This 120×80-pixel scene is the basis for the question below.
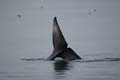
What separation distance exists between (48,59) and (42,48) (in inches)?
500

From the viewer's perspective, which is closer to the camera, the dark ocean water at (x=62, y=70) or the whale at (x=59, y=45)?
the dark ocean water at (x=62, y=70)

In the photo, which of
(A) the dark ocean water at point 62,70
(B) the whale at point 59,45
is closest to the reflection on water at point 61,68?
(A) the dark ocean water at point 62,70

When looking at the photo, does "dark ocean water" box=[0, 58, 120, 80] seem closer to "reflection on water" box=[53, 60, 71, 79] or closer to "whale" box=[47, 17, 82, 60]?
"reflection on water" box=[53, 60, 71, 79]

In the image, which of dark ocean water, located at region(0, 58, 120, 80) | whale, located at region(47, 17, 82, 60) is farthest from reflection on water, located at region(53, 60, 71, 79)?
whale, located at region(47, 17, 82, 60)

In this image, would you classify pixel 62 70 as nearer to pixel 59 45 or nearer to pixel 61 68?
pixel 61 68

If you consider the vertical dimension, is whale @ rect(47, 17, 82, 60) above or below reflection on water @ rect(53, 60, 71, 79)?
above

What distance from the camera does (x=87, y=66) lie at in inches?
1460

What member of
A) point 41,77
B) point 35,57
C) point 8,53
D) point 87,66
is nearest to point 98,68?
point 87,66

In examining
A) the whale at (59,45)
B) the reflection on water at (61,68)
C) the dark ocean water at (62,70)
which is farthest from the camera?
the whale at (59,45)

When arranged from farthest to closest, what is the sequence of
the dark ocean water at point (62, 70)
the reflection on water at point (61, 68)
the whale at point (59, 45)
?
the whale at point (59, 45) < the reflection on water at point (61, 68) < the dark ocean water at point (62, 70)

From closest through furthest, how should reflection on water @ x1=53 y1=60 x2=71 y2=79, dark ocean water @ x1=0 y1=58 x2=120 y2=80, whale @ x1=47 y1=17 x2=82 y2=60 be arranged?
1. dark ocean water @ x1=0 y1=58 x2=120 y2=80
2. reflection on water @ x1=53 y1=60 x2=71 y2=79
3. whale @ x1=47 y1=17 x2=82 y2=60

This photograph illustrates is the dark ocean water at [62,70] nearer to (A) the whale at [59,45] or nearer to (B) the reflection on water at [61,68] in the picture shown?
(B) the reflection on water at [61,68]

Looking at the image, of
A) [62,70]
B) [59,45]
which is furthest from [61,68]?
[59,45]

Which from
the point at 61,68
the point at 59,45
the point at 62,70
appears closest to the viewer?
the point at 62,70
